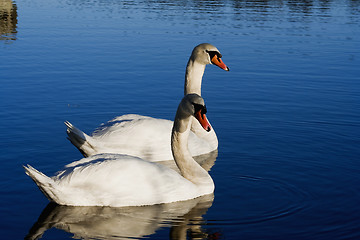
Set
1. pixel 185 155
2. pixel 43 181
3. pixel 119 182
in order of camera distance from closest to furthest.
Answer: pixel 43 181
pixel 119 182
pixel 185 155

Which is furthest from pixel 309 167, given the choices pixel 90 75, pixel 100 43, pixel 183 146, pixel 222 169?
pixel 100 43

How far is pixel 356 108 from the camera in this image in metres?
13.5

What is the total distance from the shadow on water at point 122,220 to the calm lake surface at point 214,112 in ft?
0.08

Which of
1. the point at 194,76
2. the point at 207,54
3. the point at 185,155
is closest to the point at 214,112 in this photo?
the point at 194,76

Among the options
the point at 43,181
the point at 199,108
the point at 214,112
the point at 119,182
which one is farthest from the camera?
the point at 214,112

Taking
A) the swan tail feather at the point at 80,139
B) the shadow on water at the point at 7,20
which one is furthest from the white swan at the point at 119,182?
Answer: the shadow on water at the point at 7,20

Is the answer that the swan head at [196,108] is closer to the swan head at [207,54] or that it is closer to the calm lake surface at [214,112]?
the calm lake surface at [214,112]

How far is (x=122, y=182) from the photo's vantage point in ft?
26.0

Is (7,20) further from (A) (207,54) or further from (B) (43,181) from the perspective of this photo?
(B) (43,181)

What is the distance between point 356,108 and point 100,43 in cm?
1133

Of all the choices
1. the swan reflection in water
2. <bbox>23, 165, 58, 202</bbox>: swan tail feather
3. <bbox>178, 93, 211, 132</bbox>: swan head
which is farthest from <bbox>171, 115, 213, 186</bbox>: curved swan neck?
<bbox>23, 165, 58, 202</bbox>: swan tail feather

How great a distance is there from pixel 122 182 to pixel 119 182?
0.12 ft

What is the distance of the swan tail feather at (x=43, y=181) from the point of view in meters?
7.37

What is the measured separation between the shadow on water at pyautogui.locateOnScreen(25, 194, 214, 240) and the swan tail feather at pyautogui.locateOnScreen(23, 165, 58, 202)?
251 mm
